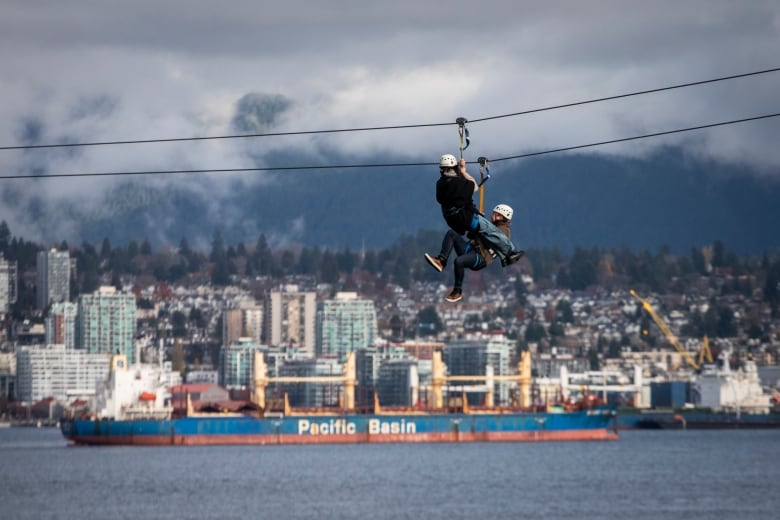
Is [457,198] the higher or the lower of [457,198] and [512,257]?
the higher

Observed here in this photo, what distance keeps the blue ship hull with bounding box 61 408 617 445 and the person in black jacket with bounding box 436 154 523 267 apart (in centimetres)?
10189

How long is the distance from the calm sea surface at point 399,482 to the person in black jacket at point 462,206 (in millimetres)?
44737

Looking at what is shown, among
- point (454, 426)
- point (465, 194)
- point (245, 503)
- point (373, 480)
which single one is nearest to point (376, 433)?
point (454, 426)

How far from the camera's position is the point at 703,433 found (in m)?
187

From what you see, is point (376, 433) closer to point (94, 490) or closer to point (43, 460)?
point (43, 460)

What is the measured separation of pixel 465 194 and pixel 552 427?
10751cm

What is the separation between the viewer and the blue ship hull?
139m

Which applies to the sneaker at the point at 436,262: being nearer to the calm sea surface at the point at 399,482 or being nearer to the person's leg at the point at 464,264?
the person's leg at the point at 464,264

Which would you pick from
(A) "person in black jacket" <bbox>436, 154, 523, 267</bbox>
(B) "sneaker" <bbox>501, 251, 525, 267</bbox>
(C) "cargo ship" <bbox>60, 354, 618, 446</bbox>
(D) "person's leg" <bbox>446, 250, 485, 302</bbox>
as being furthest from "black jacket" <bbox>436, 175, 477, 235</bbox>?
(C) "cargo ship" <bbox>60, 354, 618, 446</bbox>

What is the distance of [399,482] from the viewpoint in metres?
100

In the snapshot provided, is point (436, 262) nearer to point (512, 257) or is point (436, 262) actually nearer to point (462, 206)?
point (462, 206)

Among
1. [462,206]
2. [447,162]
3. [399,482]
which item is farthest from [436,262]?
[399,482]

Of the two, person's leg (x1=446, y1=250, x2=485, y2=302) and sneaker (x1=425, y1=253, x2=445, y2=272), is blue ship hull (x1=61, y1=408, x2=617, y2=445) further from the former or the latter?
person's leg (x1=446, y1=250, x2=485, y2=302)

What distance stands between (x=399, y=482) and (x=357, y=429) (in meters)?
38.2
